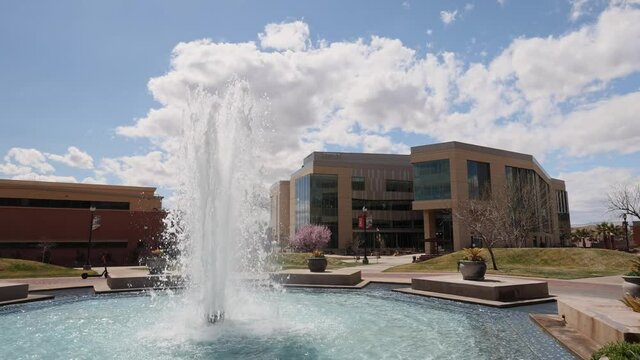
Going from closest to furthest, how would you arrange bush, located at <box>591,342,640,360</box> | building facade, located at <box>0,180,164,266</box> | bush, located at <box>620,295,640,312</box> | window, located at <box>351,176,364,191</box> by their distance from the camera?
bush, located at <box>591,342,640,360</box>
bush, located at <box>620,295,640,312</box>
building facade, located at <box>0,180,164,266</box>
window, located at <box>351,176,364,191</box>

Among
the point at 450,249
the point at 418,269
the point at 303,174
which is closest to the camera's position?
→ the point at 418,269

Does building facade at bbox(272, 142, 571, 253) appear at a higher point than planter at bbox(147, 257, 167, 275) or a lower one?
higher

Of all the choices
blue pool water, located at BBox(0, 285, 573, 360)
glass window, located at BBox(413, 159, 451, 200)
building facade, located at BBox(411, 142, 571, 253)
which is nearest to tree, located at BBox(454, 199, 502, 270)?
building facade, located at BBox(411, 142, 571, 253)

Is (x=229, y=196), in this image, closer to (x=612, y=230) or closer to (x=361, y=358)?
(x=361, y=358)

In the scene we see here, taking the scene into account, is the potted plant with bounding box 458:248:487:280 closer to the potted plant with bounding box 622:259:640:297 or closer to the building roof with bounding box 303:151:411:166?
the potted plant with bounding box 622:259:640:297

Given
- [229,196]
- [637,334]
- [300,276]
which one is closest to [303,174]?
[300,276]

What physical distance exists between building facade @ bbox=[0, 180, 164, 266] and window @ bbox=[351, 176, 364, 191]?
43.2 meters

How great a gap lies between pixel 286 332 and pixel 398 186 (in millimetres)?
85609

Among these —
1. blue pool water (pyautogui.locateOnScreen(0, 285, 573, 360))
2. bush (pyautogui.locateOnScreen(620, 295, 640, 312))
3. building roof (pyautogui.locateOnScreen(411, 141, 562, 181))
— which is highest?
building roof (pyautogui.locateOnScreen(411, 141, 562, 181))

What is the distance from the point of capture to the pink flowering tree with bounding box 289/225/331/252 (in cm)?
7744

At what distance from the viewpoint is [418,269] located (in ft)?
115

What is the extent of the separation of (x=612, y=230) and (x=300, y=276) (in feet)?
238

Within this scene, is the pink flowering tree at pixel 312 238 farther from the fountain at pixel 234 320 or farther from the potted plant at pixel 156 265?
the fountain at pixel 234 320

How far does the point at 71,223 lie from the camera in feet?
166
